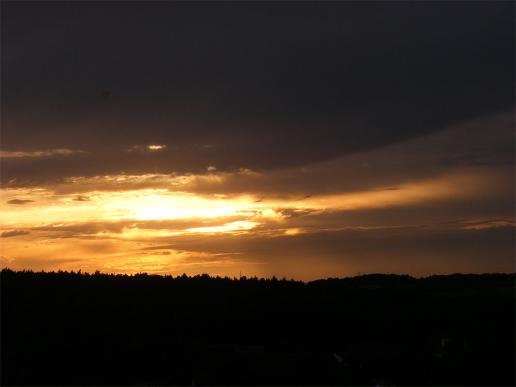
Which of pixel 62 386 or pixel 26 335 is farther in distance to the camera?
pixel 26 335

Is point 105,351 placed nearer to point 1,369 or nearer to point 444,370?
point 1,369

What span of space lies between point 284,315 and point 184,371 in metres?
10.8

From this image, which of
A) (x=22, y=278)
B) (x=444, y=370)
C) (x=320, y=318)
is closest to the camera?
(x=444, y=370)

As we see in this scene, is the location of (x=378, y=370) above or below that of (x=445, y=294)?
below

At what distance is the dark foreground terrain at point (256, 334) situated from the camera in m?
28.6

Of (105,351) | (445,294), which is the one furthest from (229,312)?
(445,294)

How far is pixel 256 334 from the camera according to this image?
124ft

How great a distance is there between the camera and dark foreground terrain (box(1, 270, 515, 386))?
2856 cm

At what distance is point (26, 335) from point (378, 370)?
1672cm

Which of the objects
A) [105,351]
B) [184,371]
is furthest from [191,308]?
[184,371]

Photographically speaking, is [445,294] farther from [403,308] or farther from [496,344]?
[496,344]

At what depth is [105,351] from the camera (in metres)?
33.1

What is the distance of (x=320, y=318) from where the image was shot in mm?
38312

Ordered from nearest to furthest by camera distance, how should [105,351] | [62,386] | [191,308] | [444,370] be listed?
[444,370]
[62,386]
[105,351]
[191,308]
